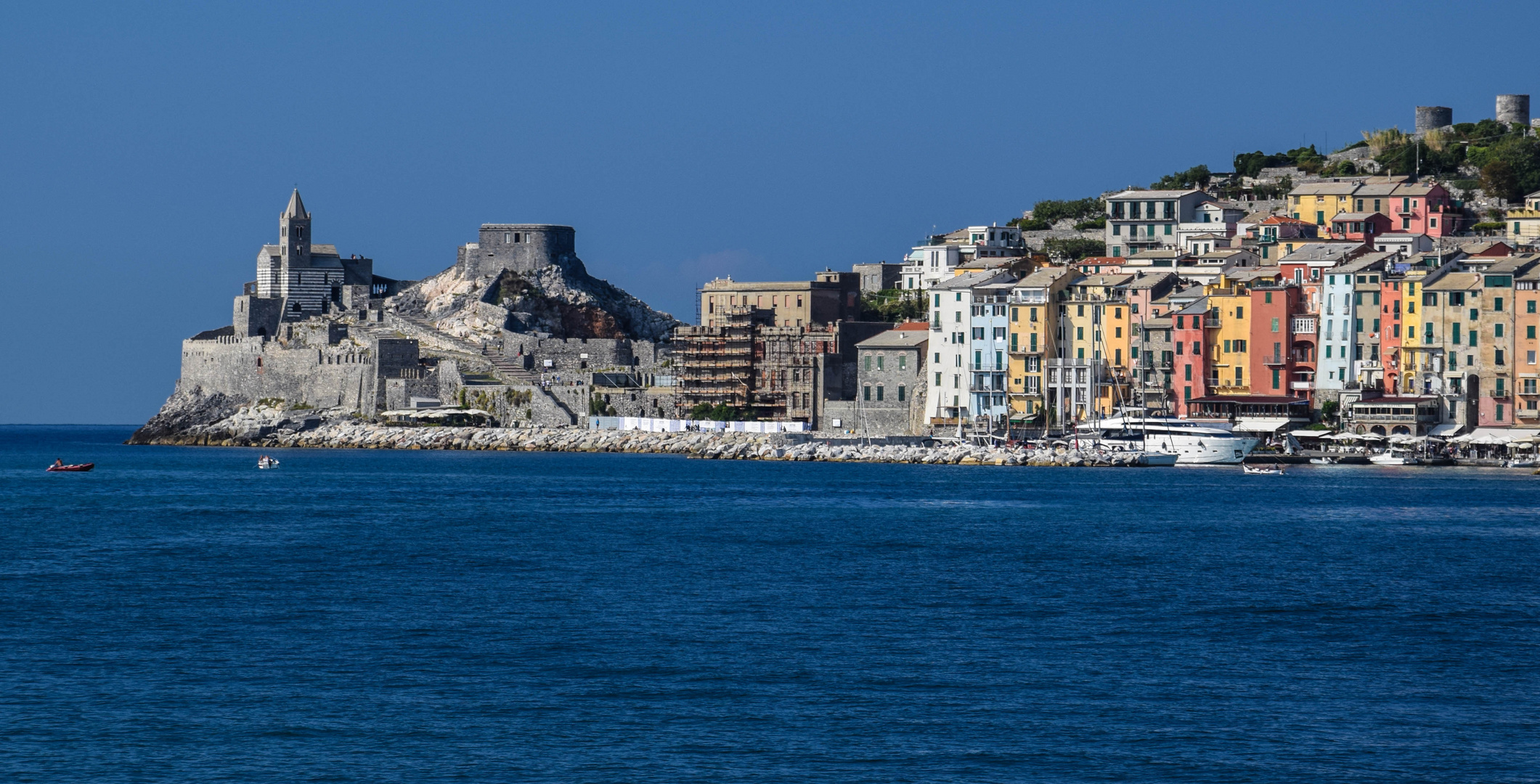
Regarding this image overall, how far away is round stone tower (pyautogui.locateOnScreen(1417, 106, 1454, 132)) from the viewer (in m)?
103

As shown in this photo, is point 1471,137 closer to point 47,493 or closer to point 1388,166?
point 1388,166

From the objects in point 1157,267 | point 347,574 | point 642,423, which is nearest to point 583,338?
point 642,423

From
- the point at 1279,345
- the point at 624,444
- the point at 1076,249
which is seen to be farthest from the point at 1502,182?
the point at 624,444

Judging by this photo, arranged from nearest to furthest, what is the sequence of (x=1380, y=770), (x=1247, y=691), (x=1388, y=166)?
1. (x=1380, y=770)
2. (x=1247, y=691)
3. (x=1388, y=166)

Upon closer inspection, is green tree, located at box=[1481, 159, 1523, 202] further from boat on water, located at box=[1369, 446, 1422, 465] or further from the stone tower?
the stone tower

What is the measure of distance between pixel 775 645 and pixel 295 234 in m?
85.6

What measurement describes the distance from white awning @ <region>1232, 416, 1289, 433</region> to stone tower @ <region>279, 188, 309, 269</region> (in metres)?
54.5

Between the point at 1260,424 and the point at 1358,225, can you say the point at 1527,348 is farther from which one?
the point at 1358,225

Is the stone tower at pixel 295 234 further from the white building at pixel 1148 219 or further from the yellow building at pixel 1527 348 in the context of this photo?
the yellow building at pixel 1527 348

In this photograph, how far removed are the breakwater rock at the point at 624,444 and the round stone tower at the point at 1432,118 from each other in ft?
137

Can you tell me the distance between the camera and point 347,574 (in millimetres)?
32469

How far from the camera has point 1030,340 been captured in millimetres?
77500

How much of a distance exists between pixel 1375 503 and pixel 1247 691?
2933 centimetres

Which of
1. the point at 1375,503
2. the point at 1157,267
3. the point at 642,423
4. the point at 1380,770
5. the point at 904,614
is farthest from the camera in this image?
the point at 642,423
